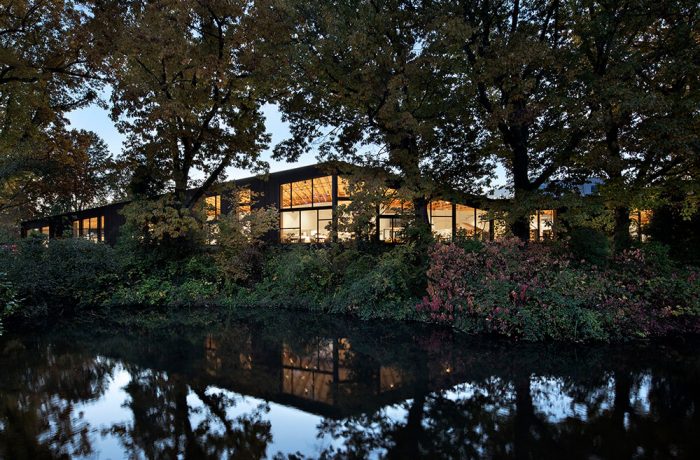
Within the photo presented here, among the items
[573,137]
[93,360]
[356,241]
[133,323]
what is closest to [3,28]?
[133,323]

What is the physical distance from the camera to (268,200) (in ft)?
73.8

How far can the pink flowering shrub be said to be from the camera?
7.07 m

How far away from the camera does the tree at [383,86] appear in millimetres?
8992

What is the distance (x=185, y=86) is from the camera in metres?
11.8

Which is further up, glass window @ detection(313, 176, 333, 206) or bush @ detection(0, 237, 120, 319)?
glass window @ detection(313, 176, 333, 206)

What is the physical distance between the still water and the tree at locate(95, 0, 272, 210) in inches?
246

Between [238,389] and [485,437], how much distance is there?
284 centimetres

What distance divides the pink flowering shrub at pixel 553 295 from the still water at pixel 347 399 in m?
0.54

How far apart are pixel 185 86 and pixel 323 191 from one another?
9947mm

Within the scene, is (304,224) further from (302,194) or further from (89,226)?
(89,226)

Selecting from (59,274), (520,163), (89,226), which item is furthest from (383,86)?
(89,226)

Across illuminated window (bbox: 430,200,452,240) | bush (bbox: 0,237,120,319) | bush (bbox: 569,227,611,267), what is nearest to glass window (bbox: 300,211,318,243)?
illuminated window (bbox: 430,200,452,240)

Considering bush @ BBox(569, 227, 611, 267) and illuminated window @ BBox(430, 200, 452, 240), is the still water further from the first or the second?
illuminated window @ BBox(430, 200, 452, 240)

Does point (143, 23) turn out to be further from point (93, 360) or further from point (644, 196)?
point (644, 196)
